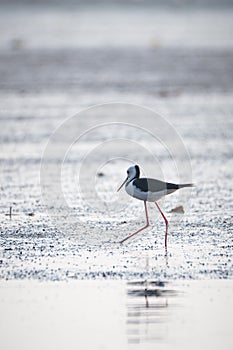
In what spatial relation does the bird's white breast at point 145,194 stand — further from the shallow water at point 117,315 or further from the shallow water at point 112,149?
the shallow water at point 117,315

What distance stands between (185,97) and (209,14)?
1066 inches

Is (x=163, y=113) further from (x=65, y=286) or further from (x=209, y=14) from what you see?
(x=209, y=14)

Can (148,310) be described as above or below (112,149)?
below

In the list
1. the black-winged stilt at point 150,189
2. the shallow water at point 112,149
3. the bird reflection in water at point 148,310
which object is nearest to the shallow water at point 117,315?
the bird reflection in water at point 148,310

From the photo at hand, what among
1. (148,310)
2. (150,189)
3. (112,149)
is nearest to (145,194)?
(150,189)

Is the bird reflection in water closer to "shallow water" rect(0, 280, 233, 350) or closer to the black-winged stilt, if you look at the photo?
"shallow water" rect(0, 280, 233, 350)

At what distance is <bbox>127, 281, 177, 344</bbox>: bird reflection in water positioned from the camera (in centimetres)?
643

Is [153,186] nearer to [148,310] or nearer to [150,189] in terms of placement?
[150,189]

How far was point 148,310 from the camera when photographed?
6977 mm

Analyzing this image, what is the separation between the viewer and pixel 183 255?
8594mm

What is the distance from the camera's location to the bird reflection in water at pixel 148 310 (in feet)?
21.1

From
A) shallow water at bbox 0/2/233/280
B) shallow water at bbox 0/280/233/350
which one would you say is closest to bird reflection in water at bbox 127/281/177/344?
shallow water at bbox 0/280/233/350

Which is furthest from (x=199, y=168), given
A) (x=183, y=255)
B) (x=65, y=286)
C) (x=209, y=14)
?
(x=209, y=14)

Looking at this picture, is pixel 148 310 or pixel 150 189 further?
pixel 150 189
